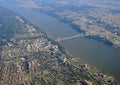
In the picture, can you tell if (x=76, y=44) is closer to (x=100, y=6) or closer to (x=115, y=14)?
(x=115, y=14)

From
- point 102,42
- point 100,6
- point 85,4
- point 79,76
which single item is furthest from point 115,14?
point 79,76

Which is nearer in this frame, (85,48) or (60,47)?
(85,48)

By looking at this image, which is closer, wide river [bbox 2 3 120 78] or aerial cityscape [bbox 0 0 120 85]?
aerial cityscape [bbox 0 0 120 85]

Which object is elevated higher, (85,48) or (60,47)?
(60,47)

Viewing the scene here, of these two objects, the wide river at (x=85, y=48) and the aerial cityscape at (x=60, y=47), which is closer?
the aerial cityscape at (x=60, y=47)
